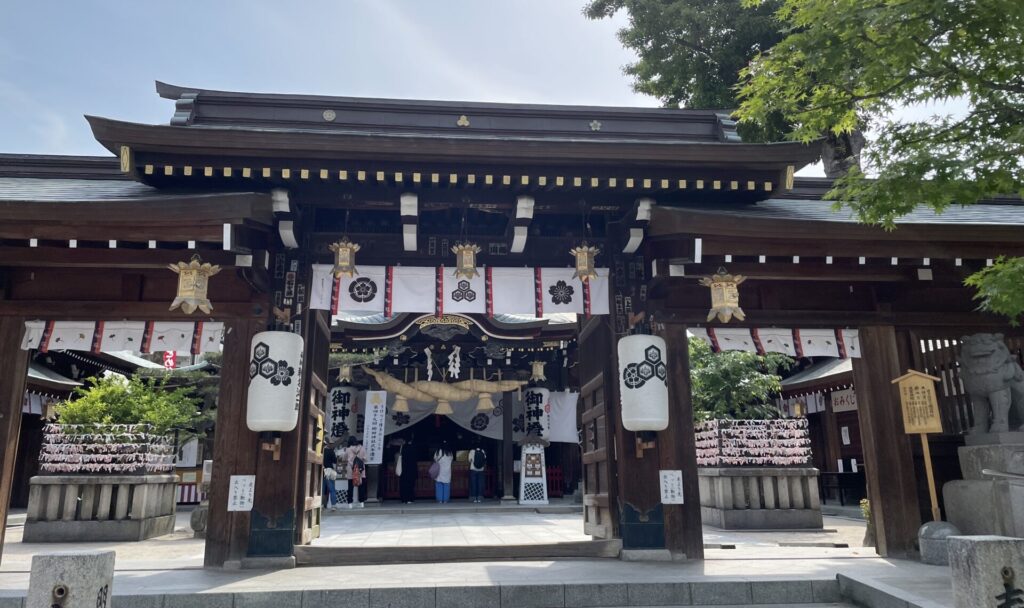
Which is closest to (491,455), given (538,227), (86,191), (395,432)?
(395,432)

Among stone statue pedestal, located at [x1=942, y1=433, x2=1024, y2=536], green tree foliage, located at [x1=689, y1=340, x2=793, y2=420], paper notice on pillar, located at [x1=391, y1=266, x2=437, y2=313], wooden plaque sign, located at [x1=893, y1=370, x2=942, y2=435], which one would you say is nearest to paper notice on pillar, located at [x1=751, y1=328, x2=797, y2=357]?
wooden plaque sign, located at [x1=893, y1=370, x2=942, y2=435]

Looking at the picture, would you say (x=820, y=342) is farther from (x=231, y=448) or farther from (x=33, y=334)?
(x=33, y=334)

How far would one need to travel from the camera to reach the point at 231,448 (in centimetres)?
852

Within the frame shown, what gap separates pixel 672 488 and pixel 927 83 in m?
5.48

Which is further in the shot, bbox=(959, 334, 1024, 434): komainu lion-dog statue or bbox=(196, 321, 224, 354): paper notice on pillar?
bbox=(196, 321, 224, 354): paper notice on pillar

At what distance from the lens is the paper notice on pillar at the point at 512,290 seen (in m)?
9.35

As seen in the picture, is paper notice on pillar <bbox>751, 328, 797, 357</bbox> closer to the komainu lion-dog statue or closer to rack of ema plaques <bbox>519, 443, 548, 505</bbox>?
the komainu lion-dog statue

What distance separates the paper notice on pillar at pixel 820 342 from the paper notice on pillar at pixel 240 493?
780 centimetres

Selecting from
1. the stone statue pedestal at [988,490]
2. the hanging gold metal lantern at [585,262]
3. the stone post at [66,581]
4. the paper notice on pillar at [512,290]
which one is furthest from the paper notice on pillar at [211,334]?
the stone statue pedestal at [988,490]

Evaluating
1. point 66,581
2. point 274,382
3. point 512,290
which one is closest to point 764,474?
point 512,290

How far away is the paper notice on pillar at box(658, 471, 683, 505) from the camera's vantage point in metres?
8.78

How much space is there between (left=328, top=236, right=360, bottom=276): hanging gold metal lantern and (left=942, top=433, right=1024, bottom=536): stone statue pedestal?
27.3 feet

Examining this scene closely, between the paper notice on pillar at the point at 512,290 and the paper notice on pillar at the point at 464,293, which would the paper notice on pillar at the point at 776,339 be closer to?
the paper notice on pillar at the point at 512,290

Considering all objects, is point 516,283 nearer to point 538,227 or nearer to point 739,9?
point 538,227
